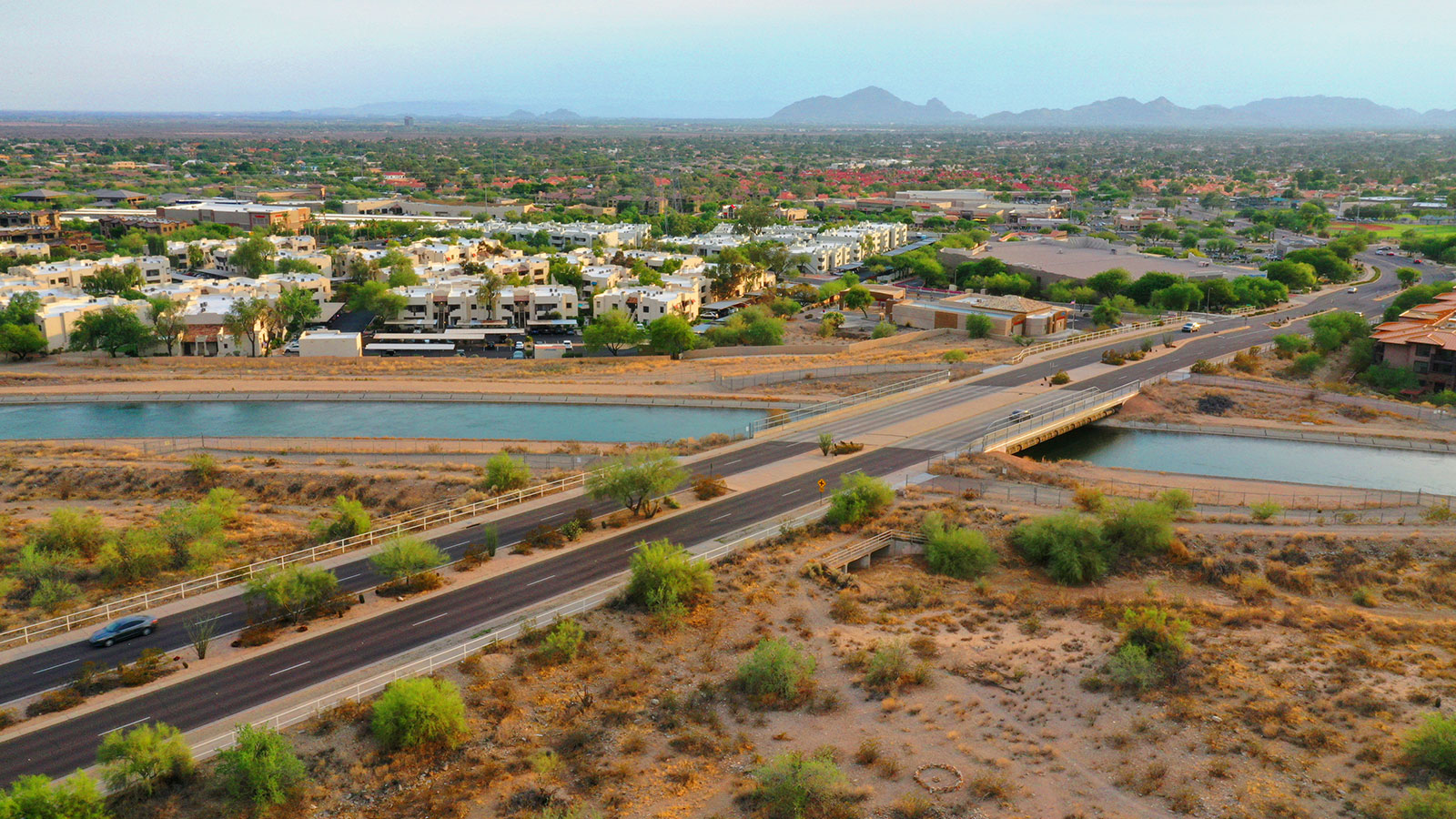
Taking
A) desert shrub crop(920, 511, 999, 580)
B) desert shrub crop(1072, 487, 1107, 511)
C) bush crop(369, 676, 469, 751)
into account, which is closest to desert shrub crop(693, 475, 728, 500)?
desert shrub crop(920, 511, 999, 580)

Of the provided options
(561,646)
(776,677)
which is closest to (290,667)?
(561,646)

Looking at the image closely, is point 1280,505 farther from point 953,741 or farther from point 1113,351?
point 1113,351

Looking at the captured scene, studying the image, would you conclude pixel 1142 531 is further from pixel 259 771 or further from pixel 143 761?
pixel 143 761

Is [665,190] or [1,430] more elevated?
[665,190]

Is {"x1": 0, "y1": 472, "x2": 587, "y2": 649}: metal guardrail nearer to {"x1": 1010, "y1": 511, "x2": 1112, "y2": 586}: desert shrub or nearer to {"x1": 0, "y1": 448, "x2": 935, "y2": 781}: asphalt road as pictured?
{"x1": 0, "y1": 448, "x2": 935, "y2": 781}: asphalt road

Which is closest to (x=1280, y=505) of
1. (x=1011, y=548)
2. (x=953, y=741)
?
(x=1011, y=548)
